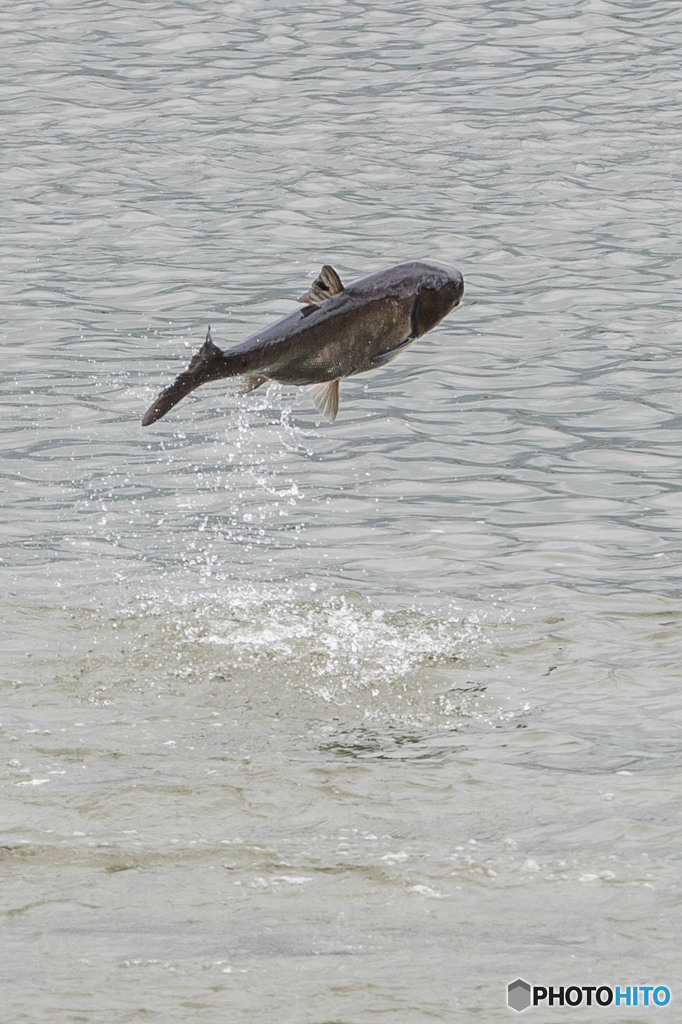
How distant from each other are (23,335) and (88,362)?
851 mm

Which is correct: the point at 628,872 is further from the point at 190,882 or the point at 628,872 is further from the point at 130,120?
the point at 130,120

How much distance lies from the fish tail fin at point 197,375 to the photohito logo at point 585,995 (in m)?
2.71

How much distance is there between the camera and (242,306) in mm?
14844

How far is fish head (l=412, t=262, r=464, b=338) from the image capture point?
689 centimetres

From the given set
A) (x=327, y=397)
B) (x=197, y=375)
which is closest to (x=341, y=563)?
(x=327, y=397)

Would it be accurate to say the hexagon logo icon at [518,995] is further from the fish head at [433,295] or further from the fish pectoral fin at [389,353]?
the fish head at [433,295]

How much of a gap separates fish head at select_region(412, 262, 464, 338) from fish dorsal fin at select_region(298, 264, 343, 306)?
13.4 inches

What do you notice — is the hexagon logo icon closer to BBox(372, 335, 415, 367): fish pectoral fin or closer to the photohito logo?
the photohito logo

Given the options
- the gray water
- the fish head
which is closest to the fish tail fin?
the fish head

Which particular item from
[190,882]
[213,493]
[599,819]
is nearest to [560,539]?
[213,493]

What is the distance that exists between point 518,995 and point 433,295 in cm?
286

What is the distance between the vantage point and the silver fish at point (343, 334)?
686 centimetres

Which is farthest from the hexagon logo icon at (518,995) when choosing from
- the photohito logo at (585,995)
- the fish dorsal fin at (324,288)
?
the fish dorsal fin at (324,288)

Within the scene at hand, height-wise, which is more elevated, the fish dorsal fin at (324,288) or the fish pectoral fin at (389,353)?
the fish dorsal fin at (324,288)
